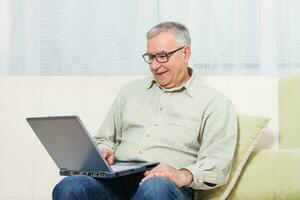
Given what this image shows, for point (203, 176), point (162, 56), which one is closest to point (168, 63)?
point (162, 56)

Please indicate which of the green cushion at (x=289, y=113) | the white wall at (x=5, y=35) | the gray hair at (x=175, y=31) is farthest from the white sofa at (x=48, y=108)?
the white wall at (x=5, y=35)

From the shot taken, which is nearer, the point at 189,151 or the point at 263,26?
the point at 189,151

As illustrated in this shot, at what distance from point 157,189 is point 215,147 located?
35cm

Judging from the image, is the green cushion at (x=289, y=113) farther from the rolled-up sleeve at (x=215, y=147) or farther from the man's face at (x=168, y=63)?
the man's face at (x=168, y=63)

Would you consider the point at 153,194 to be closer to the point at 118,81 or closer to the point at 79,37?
the point at 118,81

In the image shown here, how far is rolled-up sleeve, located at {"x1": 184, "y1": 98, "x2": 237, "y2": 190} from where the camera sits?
1587 mm

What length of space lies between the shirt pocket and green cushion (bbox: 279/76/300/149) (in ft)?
1.42

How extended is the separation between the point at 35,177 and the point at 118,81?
0.52 m

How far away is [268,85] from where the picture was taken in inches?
81.2

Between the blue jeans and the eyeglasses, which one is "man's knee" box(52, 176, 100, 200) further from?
the eyeglasses

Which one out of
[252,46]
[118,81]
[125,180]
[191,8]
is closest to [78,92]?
[118,81]

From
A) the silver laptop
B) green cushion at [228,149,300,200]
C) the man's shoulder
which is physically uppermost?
the man's shoulder

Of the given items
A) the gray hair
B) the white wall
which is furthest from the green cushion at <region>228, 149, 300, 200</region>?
the white wall

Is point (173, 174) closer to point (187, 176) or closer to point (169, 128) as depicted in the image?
point (187, 176)
